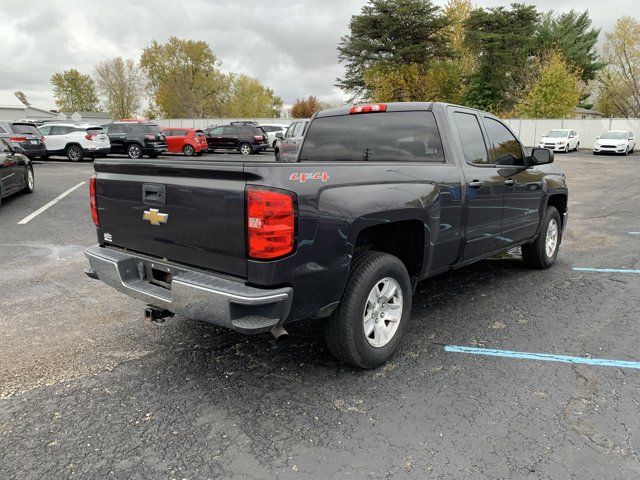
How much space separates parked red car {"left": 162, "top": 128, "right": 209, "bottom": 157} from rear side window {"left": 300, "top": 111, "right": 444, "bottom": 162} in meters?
22.4

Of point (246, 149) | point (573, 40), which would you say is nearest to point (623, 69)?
point (573, 40)

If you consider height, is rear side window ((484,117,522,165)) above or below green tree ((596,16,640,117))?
below

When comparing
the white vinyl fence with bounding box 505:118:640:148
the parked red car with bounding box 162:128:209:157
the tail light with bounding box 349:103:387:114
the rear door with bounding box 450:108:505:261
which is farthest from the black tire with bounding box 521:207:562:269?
the white vinyl fence with bounding box 505:118:640:148

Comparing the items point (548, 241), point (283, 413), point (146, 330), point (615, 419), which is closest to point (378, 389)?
point (283, 413)

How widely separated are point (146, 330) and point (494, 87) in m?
49.1

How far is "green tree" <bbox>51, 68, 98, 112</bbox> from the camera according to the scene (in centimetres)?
8075

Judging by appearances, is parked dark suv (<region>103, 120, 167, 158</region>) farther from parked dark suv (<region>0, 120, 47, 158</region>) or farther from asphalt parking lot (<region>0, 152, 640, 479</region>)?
asphalt parking lot (<region>0, 152, 640, 479</region>)

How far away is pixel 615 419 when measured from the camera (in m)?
2.85

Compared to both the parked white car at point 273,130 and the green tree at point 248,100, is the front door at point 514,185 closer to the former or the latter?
the parked white car at point 273,130

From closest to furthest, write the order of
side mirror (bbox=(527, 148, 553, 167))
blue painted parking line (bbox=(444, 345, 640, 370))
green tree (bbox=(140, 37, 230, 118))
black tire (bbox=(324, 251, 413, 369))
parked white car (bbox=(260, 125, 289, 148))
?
1. black tire (bbox=(324, 251, 413, 369))
2. blue painted parking line (bbox=(444, 345, 640, 370))
3. side mirror (bbox=(527, 148, 553, 167))
4. parked white car (bbox=(260, 125, 289, 148))
5. green tree (bbox=(140, 37, 230, 118))

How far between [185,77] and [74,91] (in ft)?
90.2

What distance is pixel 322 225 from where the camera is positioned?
A: 288cm

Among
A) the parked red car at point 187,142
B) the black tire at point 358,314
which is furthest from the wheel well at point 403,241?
the parked red car at point 187,142

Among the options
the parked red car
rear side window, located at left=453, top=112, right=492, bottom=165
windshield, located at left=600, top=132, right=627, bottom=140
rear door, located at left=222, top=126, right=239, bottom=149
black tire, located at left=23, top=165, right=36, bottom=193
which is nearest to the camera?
rear side window, located at left=453, top=112, right=492, bottom=165
